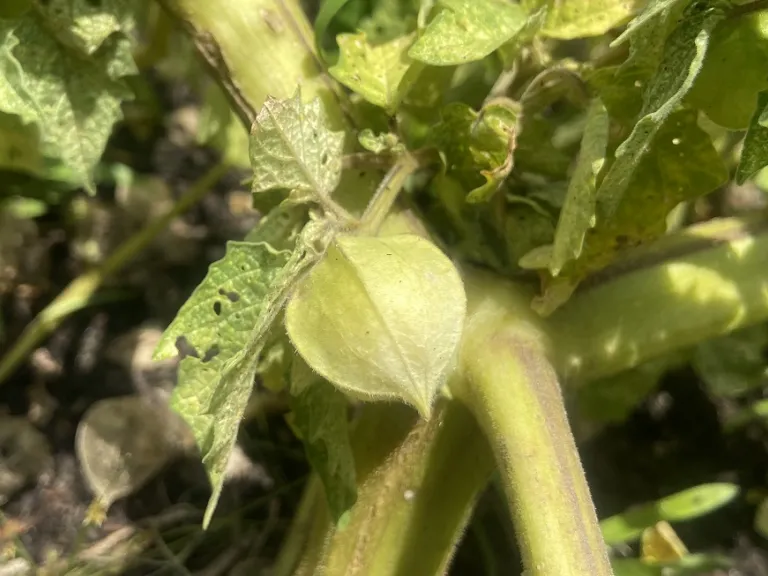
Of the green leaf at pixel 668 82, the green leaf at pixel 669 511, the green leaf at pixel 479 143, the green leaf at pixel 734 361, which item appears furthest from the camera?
the green leaf at pixel 734 361

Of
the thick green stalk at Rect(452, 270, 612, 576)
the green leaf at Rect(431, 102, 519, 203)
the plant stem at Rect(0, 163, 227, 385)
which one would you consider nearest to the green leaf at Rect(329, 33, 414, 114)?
the green leaf at Rect(431, 102, 519, 203)

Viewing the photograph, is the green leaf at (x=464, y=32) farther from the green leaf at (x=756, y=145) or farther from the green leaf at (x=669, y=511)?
the green leaf at (x=669, y=511)

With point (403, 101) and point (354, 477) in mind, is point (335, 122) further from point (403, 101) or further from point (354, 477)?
point (354, 477)

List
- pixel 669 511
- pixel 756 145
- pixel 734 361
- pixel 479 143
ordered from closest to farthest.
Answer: pixel 756 145 → pixel 479 143 → pixel 669 511 → pixel 734 361

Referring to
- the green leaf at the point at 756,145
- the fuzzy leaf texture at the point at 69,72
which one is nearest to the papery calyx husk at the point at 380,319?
the green leaf at the point at 756,145

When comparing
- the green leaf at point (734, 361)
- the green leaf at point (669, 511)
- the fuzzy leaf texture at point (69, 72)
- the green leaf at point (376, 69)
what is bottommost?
the green leaf at point (734, 361)

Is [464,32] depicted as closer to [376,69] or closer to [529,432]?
[376,69]

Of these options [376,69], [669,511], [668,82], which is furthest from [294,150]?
[669,511]
